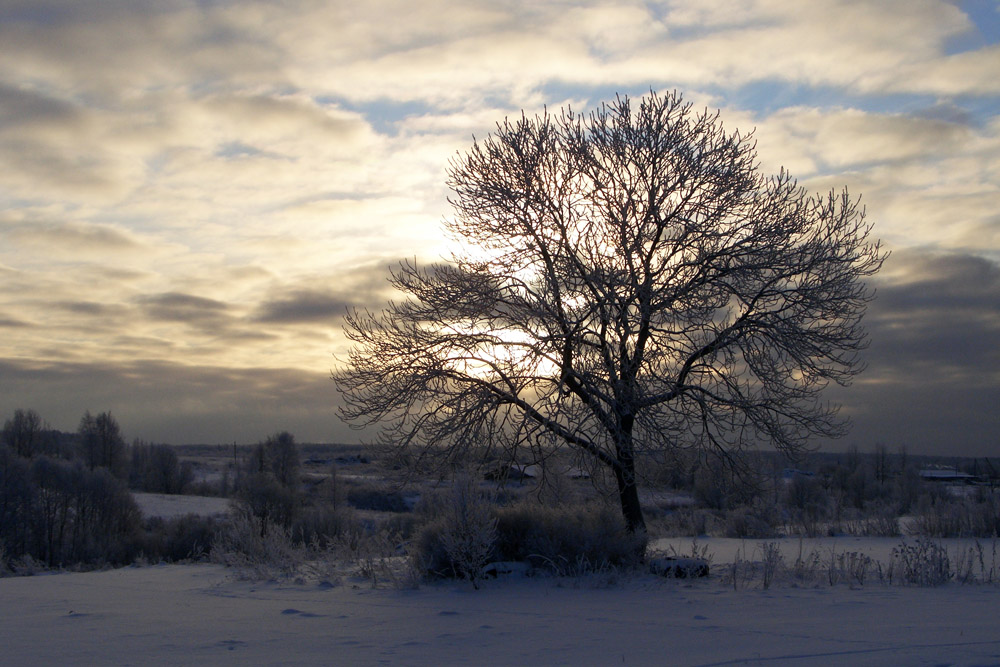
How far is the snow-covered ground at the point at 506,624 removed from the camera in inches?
231

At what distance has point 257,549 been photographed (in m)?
12.6

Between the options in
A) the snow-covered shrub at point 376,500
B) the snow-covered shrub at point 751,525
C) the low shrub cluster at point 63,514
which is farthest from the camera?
the snow-covered shrub at point 376,500

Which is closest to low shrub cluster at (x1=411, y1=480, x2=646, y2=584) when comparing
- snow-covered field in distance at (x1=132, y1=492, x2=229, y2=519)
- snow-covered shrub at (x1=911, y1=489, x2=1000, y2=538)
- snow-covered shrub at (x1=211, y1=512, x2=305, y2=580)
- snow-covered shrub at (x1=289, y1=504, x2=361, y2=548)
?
snow-covered shrub at (x1=211, y1=512, x2=305, y2=580)

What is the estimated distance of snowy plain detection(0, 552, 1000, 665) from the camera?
5.86 metres

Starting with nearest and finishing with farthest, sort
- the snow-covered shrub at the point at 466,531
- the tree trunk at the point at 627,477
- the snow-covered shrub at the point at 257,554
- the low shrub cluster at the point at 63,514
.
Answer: the snow-covered shrub at the point at 466,531 < the tree trunk at the point at 627,477 < the snow-covered shrub at the point at 257,554 < the low shrub cluster at the point at 63,514

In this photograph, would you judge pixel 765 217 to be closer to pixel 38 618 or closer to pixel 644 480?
pixel 644 480

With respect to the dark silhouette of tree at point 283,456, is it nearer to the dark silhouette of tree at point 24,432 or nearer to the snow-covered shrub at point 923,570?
the dark silhouette of tree at point 24,432

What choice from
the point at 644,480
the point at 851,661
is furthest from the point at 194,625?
the point at 644,480

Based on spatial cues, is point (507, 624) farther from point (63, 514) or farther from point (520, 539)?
point (63, 514)

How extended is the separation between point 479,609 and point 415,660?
110 inches

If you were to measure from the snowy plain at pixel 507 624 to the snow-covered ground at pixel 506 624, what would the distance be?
0.7 inches

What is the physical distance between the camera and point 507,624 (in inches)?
293

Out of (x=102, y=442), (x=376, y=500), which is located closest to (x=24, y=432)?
(x=102, y=442)

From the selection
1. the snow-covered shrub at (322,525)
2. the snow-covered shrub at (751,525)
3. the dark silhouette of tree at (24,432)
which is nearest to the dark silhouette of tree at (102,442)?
the dark silhouette of tree at (24,432)
